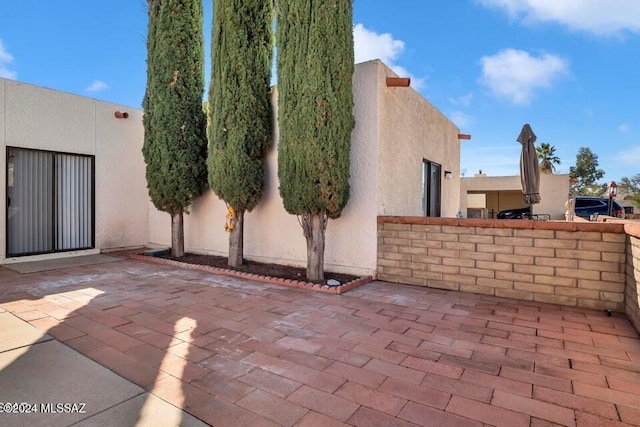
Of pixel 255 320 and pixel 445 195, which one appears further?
pixel 445 195

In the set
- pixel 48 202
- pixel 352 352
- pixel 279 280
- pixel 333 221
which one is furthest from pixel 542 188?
pixel 48 202

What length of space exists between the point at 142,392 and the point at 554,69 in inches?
709

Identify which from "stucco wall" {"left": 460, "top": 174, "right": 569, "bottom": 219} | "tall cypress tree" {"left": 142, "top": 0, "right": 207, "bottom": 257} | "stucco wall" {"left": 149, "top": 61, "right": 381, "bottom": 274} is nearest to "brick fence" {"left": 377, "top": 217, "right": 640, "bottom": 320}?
"stucco wall" {"left": 149, "top": 61, "right": 381, "bottom": 274}

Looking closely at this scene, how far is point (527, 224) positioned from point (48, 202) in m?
8.99

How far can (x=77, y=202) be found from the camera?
7785 millimetres

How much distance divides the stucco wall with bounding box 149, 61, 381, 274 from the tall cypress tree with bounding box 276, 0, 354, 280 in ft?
1.71

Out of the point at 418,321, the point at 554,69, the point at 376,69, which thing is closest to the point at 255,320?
the point at 418,321

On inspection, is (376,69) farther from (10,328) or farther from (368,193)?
(10,328)

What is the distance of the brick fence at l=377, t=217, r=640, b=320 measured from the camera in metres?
4.15

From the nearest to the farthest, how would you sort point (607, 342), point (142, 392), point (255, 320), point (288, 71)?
point (142, 392) < point (607, 342) < point (255, 320) < point (288, 71)

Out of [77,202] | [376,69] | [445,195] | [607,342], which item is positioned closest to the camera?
[607,342]

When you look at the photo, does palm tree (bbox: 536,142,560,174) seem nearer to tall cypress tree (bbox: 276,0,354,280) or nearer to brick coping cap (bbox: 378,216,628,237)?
brick coping cap (bbox: 378,216,628,237)

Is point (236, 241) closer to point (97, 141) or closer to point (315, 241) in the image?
point (315, 241)

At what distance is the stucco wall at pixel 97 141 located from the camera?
6.72m
